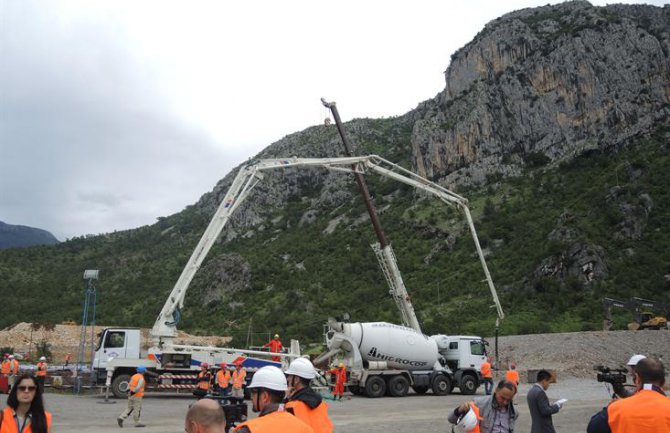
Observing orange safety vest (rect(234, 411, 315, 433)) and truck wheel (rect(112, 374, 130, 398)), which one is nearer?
orange safety vest (rect(234, 411, 315, 433))

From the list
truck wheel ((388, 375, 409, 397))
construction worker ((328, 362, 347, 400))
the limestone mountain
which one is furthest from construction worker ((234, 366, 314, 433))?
the limestone mountain

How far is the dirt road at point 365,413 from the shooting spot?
13.3 metres

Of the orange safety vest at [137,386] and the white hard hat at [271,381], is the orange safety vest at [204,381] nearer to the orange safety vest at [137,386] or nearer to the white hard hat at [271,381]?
the orange safety vest at [137,386]

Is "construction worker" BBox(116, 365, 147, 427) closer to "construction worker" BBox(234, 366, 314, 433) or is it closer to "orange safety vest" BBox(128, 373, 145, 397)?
"orange safety vest" BBox(128, 373, 145, 397)

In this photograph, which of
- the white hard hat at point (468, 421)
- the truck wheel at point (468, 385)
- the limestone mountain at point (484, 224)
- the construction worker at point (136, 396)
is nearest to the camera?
the white hard hat at point (468, 421)

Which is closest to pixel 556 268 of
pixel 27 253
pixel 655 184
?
pixel 655 184

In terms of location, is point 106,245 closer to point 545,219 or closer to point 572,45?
point 545,219

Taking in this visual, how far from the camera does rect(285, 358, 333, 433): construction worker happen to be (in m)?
4.17

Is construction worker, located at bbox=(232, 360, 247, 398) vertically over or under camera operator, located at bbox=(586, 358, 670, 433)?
under

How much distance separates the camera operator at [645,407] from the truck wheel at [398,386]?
18.6 m

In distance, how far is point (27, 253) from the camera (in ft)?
297

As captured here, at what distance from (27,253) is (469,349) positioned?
87.2 meters

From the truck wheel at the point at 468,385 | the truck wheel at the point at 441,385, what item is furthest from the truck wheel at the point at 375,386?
the truck wheel at the point at 468,385

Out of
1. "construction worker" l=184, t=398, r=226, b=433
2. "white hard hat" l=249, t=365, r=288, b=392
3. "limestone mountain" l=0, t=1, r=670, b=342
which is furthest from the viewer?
"limestone mountain" l=0, t=1, r=670, b=342
